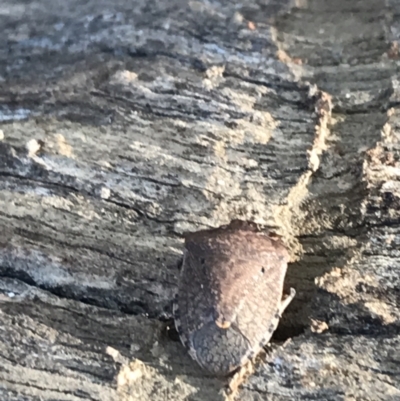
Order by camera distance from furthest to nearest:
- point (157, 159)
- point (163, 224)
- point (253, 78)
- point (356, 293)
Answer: point (253, 78) < point (157, 159) < point (163, 224) < point (356, 293)

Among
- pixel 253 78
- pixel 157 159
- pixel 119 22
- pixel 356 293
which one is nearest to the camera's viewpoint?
pixel 356 293

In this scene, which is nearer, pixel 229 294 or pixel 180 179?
pixel 229 294

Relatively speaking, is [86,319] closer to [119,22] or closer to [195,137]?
[195,137]

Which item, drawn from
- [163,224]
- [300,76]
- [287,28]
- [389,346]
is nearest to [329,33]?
[287,28]
